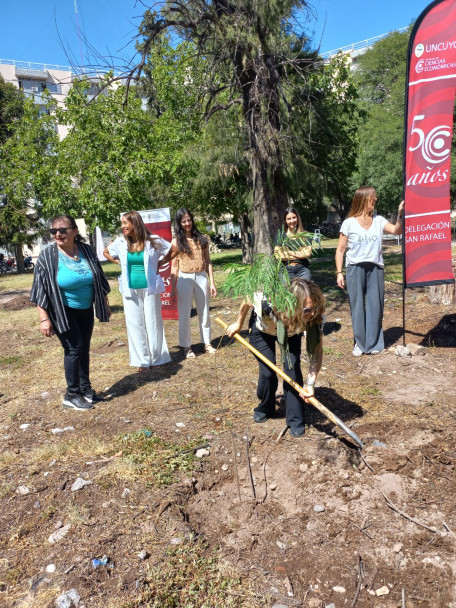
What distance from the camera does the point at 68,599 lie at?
2.45 metres

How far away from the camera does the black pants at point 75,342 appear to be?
4566 millimetres

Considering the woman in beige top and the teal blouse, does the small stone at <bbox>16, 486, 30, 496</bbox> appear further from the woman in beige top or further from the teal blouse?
the woman in beige top

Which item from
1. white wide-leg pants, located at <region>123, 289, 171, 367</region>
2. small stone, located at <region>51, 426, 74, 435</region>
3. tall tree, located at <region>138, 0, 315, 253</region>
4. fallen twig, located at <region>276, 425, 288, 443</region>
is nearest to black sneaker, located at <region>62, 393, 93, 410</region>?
small stone, located at <region>51, 426, 74, 435</region>

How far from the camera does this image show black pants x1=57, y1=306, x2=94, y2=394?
15.0 feet

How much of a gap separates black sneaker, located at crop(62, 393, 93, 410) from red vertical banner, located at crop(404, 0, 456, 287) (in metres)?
3.87

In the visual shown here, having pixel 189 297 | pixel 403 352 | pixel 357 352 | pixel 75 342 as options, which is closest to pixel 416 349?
pixel 403 352

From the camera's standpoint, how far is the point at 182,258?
608 cm

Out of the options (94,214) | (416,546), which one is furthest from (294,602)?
(94,214)

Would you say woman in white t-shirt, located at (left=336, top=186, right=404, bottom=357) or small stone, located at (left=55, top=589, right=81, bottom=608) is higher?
woman in white t-shirt, located at (left=336, top=186, right=404, bottom=357)

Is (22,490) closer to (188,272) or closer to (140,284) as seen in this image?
(140,284)

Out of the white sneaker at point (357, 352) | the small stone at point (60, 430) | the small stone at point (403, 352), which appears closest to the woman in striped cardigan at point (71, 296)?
the small stone at point (60, 430)

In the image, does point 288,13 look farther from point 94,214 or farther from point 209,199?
point 209,199

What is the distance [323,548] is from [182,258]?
4.03 m

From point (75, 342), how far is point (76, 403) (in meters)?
0.62
